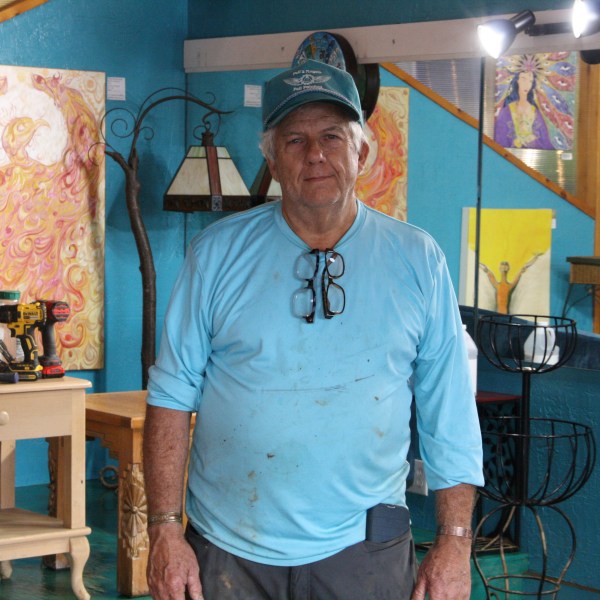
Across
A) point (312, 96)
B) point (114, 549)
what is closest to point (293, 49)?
point (114, 549)

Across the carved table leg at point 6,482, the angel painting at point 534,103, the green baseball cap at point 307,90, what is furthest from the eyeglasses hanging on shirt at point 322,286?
the angel painting at point 534,103

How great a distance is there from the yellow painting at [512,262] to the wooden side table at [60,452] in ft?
6.54

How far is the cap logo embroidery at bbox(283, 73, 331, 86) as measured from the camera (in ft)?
7.24

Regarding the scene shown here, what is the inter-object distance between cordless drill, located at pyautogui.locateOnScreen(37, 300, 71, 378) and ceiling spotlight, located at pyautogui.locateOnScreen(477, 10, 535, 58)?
2.11m

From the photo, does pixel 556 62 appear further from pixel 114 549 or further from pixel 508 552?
pixel 114 549

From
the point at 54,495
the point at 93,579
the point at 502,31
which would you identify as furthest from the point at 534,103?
the point at 93,579

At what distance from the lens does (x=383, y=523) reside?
84.7 inches

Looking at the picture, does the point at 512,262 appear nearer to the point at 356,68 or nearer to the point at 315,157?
the point at 356,68

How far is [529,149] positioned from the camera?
5449 mm

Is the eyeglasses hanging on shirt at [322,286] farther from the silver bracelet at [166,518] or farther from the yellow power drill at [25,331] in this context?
the yellow power drill at [25,331]

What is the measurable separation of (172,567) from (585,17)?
3.41 metres

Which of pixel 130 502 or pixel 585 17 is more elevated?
pixel 585 17

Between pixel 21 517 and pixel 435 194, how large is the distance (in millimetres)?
2478

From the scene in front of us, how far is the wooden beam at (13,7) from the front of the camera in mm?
6133
